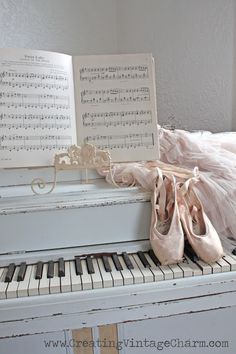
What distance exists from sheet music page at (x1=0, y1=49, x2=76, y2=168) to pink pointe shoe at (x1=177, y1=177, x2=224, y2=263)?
0.39 m

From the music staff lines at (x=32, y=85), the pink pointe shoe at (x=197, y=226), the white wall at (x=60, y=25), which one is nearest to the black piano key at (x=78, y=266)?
the pink pointe shoe at (x=197, y=226)

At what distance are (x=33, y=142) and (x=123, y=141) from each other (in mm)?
284

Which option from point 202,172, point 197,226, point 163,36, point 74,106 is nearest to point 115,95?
point 74,106

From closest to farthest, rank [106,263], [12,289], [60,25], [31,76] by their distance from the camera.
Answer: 1. [12,289]
2. [106,263]
3. [31,76]
4. [60,25]

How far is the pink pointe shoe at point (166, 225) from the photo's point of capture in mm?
906

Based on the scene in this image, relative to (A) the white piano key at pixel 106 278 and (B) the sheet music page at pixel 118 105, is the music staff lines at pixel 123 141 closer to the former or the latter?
(B) the sheet music page at pixel 118 105

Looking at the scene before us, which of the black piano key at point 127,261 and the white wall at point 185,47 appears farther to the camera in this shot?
the white wall at point 185,47

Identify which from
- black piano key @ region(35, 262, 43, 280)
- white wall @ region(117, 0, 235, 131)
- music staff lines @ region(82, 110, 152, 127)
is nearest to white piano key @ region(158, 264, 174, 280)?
black piano key @ region(35, 262, 43, 280)

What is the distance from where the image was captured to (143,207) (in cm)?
100

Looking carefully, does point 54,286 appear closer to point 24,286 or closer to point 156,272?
point 24,286

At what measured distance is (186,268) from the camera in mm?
900

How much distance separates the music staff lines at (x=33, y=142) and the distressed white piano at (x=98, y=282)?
14 centimetres

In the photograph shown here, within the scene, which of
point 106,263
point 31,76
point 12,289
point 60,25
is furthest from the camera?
point 60,25

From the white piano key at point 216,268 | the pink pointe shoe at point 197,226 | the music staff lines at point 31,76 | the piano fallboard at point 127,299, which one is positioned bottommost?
the piano fallboard at point 127,299
